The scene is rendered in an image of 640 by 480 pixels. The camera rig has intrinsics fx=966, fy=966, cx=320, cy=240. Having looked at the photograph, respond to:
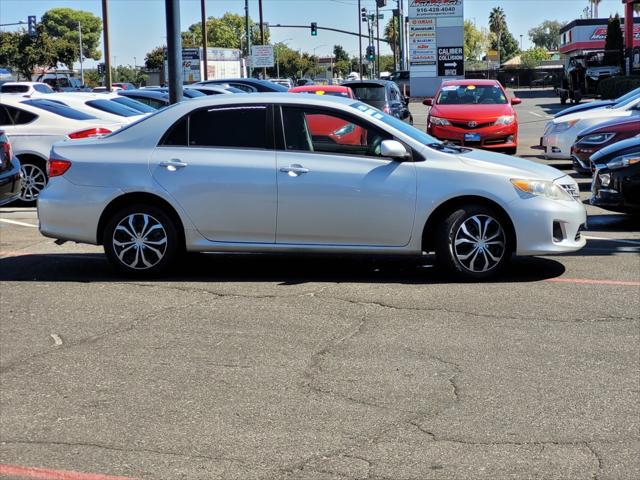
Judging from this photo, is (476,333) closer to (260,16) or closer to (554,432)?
(554,432)

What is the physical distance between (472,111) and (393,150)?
39.8 feet

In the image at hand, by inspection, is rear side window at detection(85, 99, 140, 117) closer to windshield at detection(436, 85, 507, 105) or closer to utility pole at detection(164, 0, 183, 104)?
utility pole at detection(164, 0, 183, 104)

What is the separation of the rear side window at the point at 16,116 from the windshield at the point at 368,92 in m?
11.7

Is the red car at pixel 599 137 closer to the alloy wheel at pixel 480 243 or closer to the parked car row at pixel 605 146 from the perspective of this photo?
the parked car row at pixel 605 146

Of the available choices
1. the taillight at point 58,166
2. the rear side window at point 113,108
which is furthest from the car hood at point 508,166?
the rear side window at point 113,108

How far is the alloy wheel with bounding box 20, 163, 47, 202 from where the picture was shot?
13977mm

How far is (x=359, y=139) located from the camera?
8.39 metres

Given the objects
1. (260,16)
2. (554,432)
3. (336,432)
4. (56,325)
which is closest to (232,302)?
(56,325)

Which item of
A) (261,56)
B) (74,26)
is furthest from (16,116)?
(74,26)

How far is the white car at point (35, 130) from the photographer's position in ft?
45.8

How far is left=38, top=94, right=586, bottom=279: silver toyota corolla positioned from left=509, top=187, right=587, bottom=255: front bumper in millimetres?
12

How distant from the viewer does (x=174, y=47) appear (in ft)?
46.9

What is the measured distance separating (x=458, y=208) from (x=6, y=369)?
395cm

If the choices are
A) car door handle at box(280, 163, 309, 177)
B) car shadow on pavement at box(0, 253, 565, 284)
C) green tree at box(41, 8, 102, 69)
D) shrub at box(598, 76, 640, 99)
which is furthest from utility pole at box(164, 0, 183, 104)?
green tree at box(41, 8, 102, 69)
